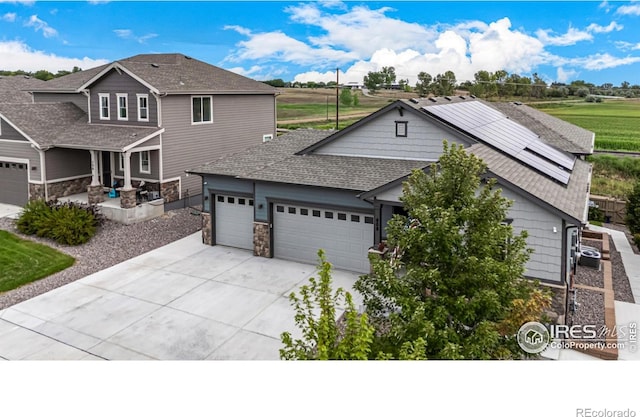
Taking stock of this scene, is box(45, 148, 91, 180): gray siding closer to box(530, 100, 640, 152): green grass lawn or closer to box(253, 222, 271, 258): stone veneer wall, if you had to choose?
box(253, 222, 271, 258): stone veneer wall

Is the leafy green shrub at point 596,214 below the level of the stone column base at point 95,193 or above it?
below

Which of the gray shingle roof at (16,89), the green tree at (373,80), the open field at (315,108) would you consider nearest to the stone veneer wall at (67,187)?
the gray shingle roof at (16,89)

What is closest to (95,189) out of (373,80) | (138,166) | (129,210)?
(138,166)

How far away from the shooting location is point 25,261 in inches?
575

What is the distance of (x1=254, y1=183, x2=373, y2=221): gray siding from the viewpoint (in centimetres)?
1358

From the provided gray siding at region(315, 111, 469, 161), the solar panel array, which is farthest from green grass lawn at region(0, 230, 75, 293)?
the solar panel array

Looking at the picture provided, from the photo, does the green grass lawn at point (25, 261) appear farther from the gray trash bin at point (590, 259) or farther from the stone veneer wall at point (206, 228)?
the gray trash bin at point (590, 259)

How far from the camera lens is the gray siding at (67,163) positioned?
2058 centimetres

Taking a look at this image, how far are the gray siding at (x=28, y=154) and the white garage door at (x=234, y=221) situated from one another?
921 centimetres

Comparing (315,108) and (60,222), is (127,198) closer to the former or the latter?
(60,222)

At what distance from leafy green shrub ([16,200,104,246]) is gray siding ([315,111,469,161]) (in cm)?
873

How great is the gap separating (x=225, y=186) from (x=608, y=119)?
4186 cm

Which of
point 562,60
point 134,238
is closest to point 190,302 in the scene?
point 134,238

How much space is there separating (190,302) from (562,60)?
43.0ft
